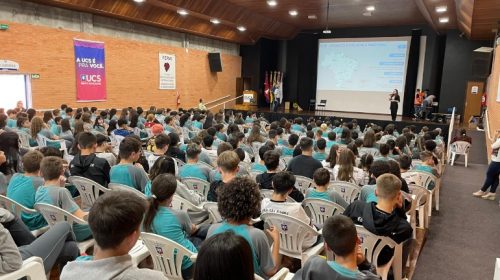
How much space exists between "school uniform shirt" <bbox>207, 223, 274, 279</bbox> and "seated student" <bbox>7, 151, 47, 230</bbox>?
1919 mm

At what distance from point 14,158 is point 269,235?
436 cm

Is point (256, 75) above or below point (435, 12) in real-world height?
below

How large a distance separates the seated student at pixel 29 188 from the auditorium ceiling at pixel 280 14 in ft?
28.5

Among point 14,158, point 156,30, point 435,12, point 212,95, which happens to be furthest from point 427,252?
point 212,95

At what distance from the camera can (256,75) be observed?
20.6 metres

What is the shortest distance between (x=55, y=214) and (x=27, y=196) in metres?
0.51

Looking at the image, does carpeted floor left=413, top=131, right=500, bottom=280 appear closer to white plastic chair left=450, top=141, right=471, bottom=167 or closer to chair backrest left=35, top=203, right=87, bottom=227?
white plastic chair left=450, top=141, right=471, bottom=167

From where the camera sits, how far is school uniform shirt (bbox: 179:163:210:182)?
169 inches

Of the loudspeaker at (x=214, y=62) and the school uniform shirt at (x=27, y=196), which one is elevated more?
the loudspeaker at (x=214, y=62)

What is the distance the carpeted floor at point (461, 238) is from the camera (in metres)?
3.85

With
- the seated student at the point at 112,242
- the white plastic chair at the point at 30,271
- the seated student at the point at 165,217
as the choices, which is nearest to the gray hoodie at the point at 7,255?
the white plastic chair at the point at 30,271

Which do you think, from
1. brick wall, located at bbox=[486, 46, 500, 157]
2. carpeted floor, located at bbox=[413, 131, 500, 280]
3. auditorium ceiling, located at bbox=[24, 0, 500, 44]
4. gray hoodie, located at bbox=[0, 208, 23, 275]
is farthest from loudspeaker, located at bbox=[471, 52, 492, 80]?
gray hoodie, located at bbox=[0, 208, 23, 275]

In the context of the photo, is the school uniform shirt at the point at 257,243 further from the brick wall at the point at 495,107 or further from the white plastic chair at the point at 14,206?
the brick wall at the point at 495,107

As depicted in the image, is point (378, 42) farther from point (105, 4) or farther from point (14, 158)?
point (14, 158)
